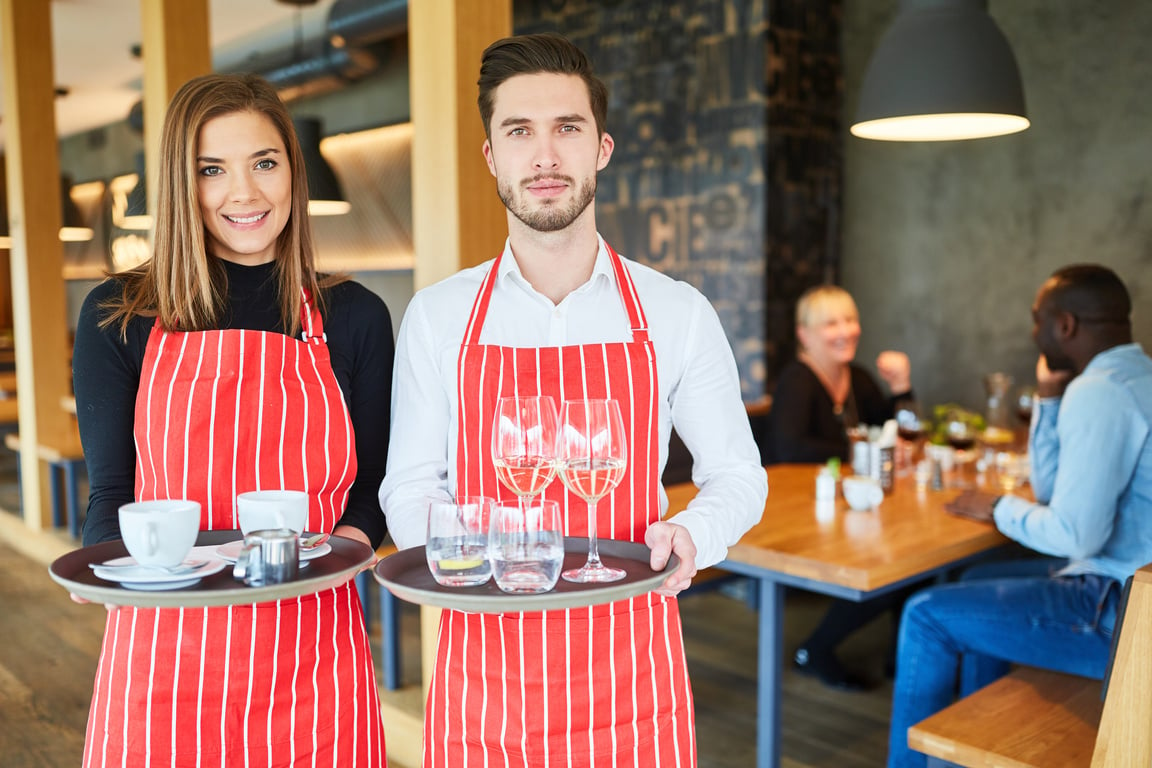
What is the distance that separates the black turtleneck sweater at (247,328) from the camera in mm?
1664

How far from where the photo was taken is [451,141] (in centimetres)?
→ 253

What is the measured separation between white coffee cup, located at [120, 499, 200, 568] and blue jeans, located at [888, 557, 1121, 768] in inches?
81.4

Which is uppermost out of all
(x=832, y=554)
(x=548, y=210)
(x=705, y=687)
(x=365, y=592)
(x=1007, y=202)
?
(x=1007, y=202)

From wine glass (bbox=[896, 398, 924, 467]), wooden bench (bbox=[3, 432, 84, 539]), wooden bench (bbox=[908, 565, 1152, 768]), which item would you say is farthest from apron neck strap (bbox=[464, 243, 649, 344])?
wooden bench (bbox=[3, 432, 84, 539])

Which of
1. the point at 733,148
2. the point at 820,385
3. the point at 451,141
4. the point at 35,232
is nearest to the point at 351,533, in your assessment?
the point at 451,141

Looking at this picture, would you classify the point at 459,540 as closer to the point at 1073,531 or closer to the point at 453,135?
the point at 453,135

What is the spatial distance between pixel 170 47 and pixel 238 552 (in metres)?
3.34

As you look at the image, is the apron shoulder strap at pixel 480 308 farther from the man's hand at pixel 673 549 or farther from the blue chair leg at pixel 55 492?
the blue chair leg at pixel 55 492

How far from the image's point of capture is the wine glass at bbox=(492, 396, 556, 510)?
149cm

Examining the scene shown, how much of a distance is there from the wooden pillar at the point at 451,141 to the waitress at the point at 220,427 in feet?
2.69

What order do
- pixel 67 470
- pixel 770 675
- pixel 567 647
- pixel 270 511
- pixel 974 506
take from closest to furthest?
1. pixel 270 511
2. pixel 567 647
3. pixel 770 675
4. pixel 974 506
5. pixel 67 470

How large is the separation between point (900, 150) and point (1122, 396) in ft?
10.9

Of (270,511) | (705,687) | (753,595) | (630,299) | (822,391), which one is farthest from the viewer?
(753,595)

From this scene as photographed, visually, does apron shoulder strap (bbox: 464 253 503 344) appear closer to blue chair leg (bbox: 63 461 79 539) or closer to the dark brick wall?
the dark brick wall
